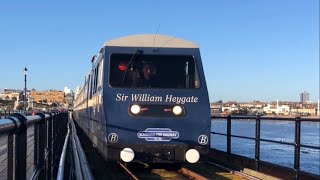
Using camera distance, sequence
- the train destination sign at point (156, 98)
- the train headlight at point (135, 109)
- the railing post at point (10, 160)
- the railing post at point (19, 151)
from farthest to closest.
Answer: the train destination sign at point (156, 98), the train headlight at point (135, 109), the railing post at point (19, 151), the railing post at point (10, 160)

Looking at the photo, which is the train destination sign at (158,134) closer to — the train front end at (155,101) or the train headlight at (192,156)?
the train front end at (155,101)

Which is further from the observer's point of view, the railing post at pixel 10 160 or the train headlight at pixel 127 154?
the train headlight at pixel 127 154

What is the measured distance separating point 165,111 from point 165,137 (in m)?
0.59

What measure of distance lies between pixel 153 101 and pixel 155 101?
0.04 metres

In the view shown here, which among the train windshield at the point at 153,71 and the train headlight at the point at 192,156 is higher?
the train windshield at the point at 153,71

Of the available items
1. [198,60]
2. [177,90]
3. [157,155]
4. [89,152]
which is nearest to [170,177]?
[157,155]

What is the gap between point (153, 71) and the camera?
11.6 m

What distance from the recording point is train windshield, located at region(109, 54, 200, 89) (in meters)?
11.5

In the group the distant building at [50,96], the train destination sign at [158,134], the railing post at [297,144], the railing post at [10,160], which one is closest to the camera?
the railing post at [10,160]

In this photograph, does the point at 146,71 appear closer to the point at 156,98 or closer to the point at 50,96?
the point at 156,98

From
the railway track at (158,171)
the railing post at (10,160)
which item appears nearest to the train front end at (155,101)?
the railway track at (158,171)

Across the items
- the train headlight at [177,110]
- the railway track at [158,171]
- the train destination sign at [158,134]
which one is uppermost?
the train headlight at [177,110]

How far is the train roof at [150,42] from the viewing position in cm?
1177

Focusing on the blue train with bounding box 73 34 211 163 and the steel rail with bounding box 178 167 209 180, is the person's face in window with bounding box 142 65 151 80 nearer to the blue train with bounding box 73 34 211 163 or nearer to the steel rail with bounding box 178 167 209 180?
the blue train with bounding box 73 34 211 163
